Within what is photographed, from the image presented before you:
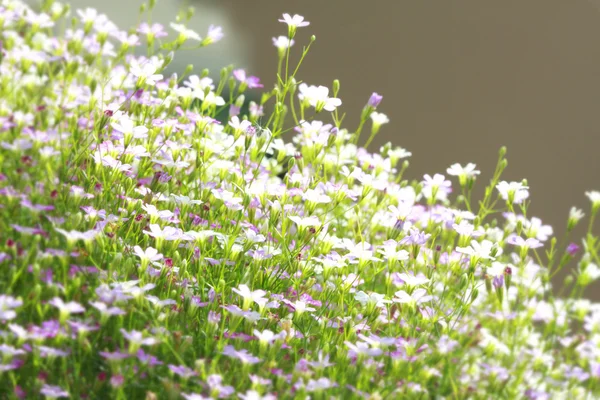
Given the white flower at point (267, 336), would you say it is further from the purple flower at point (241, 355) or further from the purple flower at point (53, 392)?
the purple flower at point (53, 392)

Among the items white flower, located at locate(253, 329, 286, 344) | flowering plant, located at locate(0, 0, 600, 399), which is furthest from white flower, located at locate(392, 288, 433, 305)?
white flower, located at locate(253, 329, 286, 344)

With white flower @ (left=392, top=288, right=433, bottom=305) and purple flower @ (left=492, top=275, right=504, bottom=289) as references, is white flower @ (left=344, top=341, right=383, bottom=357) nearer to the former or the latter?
white flower @ (left=392, top=288, right=433, bottom=305)

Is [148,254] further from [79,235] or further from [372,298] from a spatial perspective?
[372,298]

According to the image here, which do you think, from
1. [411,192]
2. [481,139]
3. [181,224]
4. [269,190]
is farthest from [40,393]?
[481,139]

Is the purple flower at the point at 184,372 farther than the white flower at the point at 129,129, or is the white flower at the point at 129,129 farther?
the white flower at the point at 129,129

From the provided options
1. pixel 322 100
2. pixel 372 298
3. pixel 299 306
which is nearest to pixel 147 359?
pixel 299 306

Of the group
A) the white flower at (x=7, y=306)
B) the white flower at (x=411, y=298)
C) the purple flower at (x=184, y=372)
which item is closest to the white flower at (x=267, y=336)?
the purple flower at (x=184, y=372)
